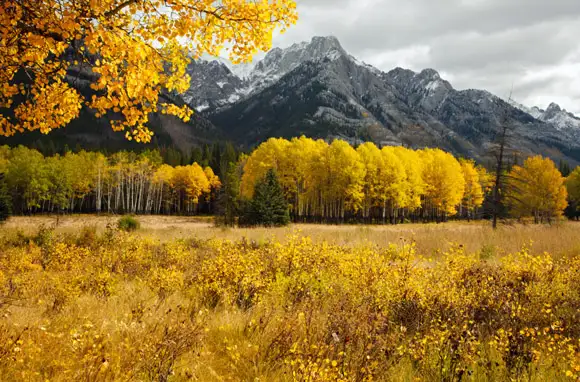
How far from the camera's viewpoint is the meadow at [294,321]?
3.21 metres

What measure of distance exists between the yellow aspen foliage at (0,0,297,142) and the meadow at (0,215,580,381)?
2.42 meters

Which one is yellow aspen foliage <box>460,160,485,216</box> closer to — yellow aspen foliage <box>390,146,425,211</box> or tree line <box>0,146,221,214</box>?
yellow aspen foliage <box>390,146,425,211</box>

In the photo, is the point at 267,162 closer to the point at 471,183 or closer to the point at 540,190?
the point at 540,190

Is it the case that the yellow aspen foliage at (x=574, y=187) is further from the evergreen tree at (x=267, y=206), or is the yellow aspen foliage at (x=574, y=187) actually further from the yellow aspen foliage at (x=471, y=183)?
the evergreen tree at (x=267, y=206)

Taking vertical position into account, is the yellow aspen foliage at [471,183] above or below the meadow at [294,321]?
above

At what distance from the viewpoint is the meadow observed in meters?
3.21

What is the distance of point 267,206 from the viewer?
3300cm

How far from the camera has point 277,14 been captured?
4.09 metres

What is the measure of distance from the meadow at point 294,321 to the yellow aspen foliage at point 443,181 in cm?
3854

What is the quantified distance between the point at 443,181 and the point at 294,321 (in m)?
44.4

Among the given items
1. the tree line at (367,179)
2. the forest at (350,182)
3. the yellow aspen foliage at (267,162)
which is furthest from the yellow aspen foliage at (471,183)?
the yellow aspen foliage at (267,162)

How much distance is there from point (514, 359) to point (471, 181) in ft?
184

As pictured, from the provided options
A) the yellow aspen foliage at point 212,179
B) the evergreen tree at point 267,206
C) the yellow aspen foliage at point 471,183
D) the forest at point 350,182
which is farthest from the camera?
the yellow aspen foliage at point 212,179

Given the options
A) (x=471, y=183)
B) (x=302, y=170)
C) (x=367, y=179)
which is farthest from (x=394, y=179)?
(x=471, y=183)
